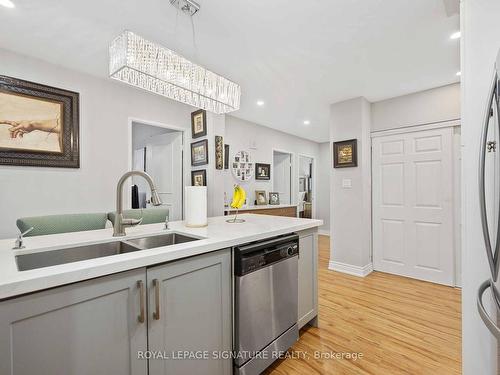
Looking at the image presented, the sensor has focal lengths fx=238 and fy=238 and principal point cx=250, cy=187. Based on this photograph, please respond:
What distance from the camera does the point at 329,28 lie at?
1.88 metres

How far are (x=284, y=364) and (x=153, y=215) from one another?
1716 mm

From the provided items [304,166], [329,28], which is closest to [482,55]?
[329,28]

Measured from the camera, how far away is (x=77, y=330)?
835 mm

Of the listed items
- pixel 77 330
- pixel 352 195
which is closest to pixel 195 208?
pixel 77 330

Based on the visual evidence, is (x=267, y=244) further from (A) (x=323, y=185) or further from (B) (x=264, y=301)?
(A) (x=323, y=185)

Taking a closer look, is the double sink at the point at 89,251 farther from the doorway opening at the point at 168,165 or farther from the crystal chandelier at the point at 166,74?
the doorway opening at the point at 168,165

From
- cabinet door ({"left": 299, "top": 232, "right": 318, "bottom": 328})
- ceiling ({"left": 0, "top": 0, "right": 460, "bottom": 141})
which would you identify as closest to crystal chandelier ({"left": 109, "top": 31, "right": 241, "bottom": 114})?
ceiling ({"left": 0, "top": 0, "right": 460, "bottom": 141})

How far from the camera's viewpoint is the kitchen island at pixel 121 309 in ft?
2.47

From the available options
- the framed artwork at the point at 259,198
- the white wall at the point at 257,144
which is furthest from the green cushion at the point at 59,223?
the framed artwork at the point at 259,198

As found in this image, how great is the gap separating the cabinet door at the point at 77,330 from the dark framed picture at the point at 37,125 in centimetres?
219

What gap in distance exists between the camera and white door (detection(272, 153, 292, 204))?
5641 mm

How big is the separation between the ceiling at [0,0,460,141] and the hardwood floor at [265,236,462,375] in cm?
242

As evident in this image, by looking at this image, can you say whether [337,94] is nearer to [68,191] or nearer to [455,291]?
[455,291]

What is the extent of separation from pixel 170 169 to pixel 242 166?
4.65 ft
